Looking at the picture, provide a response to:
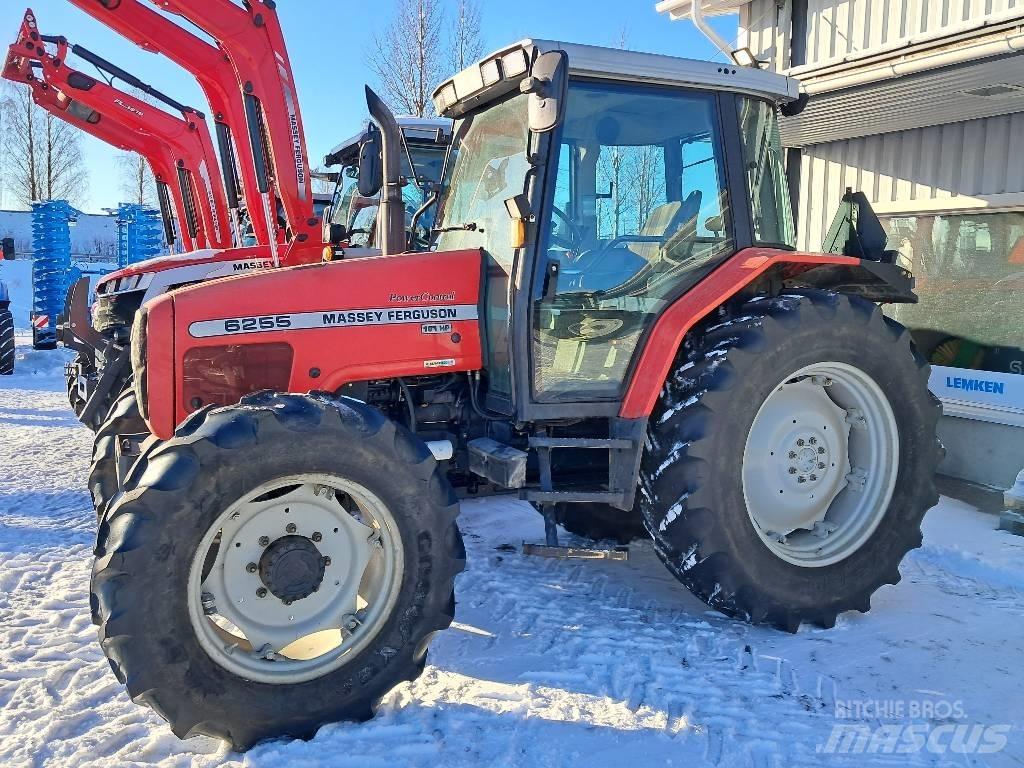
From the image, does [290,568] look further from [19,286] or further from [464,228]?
[19,286]

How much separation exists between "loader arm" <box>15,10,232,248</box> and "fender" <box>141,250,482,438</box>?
7762 millimetres

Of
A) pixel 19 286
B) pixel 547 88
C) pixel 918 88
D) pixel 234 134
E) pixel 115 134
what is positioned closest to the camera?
pixel 547 88

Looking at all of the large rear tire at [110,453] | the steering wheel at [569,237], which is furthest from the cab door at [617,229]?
the large rear tire at [110,453]

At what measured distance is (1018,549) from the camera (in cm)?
461

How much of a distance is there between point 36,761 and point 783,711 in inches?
99.0

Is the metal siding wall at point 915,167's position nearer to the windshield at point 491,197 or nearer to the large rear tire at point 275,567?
the windshield at point 491,197

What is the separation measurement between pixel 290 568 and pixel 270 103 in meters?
5.46

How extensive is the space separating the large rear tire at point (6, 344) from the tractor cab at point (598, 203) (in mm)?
10751

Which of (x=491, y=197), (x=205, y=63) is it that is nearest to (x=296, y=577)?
(x=491, y=197)

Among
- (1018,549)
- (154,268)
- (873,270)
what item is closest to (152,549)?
(873,270)

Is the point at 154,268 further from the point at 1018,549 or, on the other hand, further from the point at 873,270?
the point at 1018,549

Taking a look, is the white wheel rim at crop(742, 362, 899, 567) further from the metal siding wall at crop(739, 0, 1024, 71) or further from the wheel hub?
the metal siding wall at crop(739, 0, 1024, 71)

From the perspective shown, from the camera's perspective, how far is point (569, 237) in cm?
347

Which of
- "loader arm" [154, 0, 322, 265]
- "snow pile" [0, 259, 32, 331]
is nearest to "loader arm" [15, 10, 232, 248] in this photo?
"loader arm" [154, 0, 322, 265]
